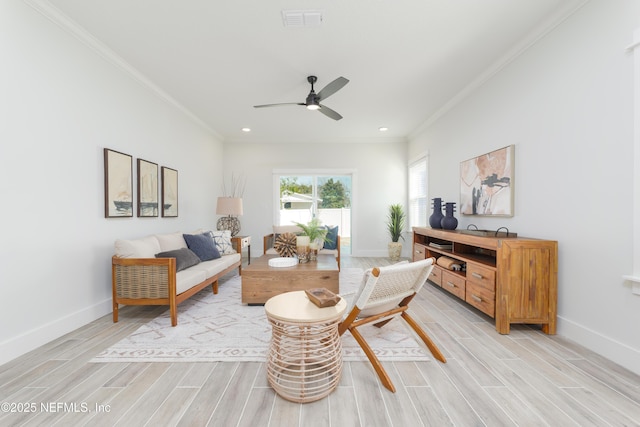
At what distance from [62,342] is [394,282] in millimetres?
2765

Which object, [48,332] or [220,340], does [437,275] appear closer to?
[220,340]

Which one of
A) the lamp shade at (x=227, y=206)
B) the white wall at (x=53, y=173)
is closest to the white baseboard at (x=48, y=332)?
the white wall at (x=53, y=173)

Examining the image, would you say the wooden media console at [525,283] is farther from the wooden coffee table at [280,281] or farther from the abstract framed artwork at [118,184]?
the abstract framed artwork at [118,184]

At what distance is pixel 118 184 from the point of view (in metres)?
2.93

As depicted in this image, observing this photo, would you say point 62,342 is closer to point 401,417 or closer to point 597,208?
point 401,417

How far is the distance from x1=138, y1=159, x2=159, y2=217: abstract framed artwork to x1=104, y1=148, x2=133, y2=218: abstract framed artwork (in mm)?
153

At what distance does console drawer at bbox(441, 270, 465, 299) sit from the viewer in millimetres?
2904

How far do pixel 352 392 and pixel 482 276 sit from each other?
1.77 metres

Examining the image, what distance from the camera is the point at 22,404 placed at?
145 centimetres

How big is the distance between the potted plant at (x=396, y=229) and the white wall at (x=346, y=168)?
0.32 meters

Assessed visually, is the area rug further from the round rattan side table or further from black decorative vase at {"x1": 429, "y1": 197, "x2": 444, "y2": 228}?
black decorative vase at {"x1": 429, "y1": 197, "x2": 444, "y2": 228}

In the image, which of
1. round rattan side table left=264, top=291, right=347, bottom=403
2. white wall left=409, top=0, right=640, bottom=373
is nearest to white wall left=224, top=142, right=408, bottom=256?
white wall left=409, top=0, right=640, bottom=373

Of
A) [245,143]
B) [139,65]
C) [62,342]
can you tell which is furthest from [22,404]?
[245,143]

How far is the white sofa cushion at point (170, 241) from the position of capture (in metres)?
3.31
